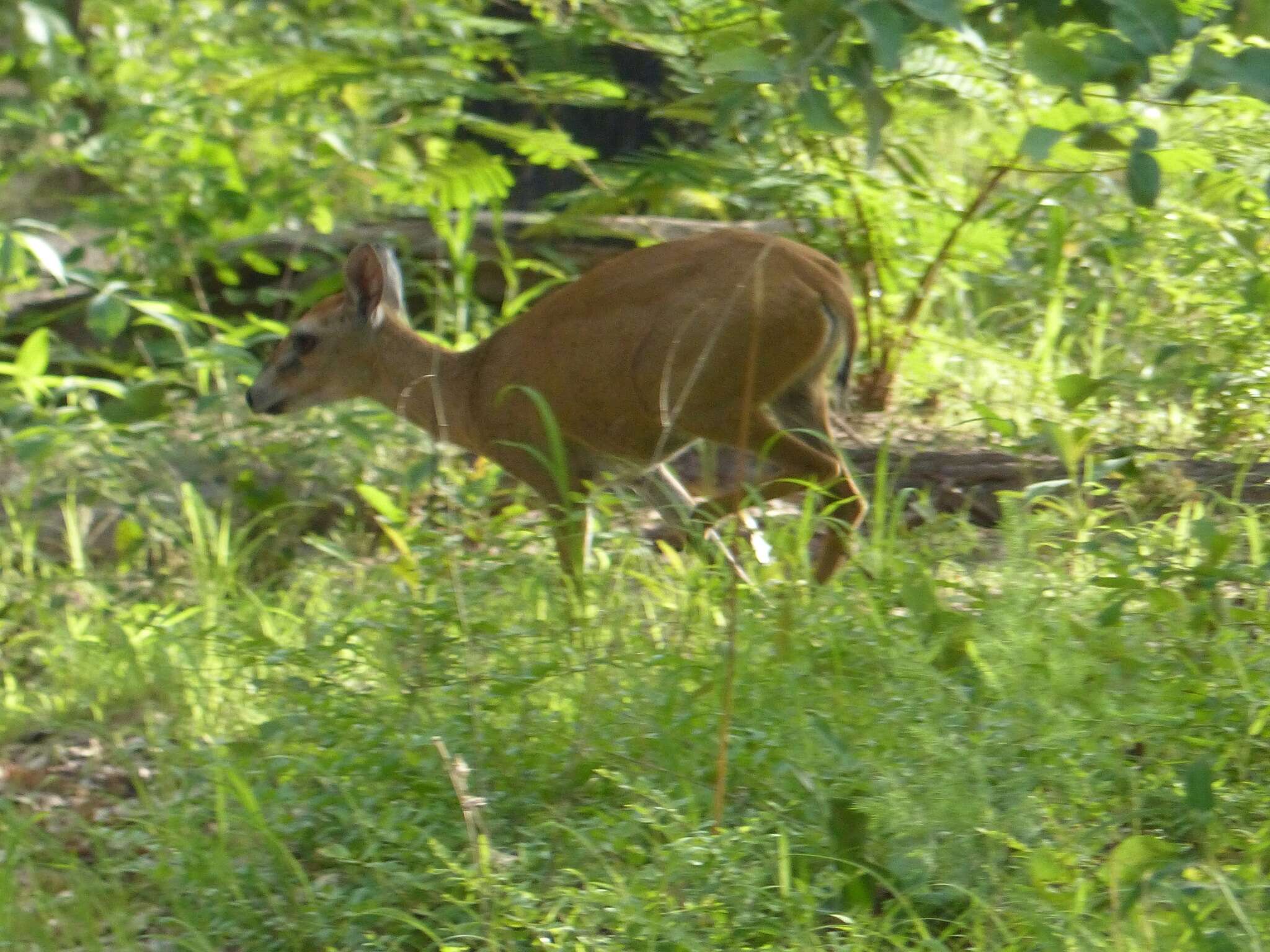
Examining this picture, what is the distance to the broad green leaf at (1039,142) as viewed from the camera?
315 centimetres

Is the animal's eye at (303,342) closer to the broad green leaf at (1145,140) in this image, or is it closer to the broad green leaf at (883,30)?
the broad green leaf at (883,30)

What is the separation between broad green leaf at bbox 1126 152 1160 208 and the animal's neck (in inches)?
124

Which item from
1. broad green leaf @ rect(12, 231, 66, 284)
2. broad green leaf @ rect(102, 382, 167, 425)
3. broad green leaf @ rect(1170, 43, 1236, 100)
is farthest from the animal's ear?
broad green leaf @ rect(1170, 43, 1236, 100)

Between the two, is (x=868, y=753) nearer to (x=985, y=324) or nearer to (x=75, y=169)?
(x=985, y=324)

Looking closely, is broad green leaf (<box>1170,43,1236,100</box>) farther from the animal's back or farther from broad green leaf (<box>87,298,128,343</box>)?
broad green leaf (<box>87,298,128,343</box>)

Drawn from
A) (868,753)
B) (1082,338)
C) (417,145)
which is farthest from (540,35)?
(417,145)

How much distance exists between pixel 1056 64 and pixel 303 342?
381 centimetres

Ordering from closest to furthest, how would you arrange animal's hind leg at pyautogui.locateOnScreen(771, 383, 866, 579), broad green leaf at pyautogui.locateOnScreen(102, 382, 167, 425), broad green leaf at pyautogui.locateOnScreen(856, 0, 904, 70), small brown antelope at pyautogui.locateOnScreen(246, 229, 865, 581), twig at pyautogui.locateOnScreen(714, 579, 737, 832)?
broad green leaf at pyautogui.locateOnScreen(856, 0, 904, 70) → twig at pyautogui.locateOnScreen(714, 579, 737, 832) → small brown antelope at pyautogui.locateOnScreen(246, 229, 865, 581) → animal's hind leg at pyautogui.locateOnScreen(771, 383, 866, 579) → broad green leaf at pyautogui.locateOnScreen(102, 382, 167, 425)

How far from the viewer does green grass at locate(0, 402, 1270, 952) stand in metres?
3.09

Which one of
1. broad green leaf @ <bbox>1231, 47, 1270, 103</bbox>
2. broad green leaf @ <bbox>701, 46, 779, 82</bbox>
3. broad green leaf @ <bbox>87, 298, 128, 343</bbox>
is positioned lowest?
broad green leaf @ <bbox>87, 298, 128, 343</bbox>

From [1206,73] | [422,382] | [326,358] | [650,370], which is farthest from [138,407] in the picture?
[1206,73]

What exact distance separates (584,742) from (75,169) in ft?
34.8

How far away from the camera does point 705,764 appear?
363 centimetres

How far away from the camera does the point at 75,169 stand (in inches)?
501
